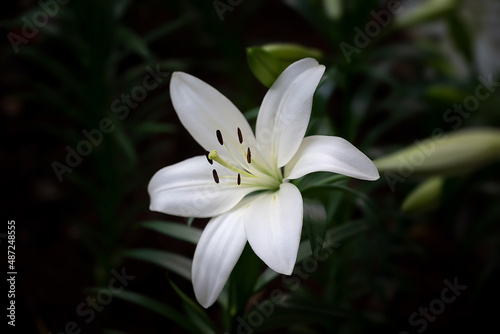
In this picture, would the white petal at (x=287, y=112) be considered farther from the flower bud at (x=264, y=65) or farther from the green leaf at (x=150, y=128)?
the green leaf at (x=150, y=128)

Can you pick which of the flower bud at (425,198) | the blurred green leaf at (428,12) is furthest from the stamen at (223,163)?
the blurred green leaf at (428,12)

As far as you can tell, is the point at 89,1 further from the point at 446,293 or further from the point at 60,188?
the point at 446,293

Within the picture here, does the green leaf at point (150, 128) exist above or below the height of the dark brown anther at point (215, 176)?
below

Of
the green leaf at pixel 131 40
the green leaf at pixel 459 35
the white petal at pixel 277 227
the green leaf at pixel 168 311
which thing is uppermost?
the green leaf at pixel 131 40

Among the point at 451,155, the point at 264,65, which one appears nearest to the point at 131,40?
the point at 264,65

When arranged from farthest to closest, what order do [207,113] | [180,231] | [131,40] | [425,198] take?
[131,40], [425,198], [180,231], [207,113]

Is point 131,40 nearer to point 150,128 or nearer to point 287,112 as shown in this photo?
point 150,128

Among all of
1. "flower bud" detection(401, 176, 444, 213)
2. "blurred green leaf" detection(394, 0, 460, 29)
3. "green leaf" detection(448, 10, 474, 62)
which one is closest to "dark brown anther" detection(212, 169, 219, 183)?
"flower bud" detection(401, 176, 444, 213)

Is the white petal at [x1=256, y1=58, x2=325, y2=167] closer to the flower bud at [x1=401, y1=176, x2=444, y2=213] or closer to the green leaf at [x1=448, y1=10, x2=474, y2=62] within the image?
the flower bud at [x1=401, y1=176, x2=444, y2=213]
